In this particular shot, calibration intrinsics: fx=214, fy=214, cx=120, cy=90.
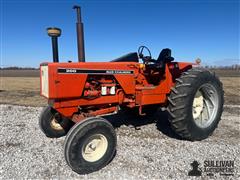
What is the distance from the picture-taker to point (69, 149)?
3176 mm

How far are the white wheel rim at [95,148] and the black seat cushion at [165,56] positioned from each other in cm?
225

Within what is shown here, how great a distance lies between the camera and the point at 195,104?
4996mm

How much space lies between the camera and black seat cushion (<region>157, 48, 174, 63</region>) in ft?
15.3

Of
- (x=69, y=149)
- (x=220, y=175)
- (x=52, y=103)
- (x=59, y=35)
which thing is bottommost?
(x=220, y=175)

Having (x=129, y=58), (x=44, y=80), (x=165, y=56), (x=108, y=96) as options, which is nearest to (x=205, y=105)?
(x=165, y=56)

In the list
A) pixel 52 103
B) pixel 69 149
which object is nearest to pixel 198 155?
pixel 69 149

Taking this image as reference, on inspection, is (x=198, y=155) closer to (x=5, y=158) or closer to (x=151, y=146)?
(x=151, y=146)

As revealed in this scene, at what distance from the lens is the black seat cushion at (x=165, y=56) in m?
4.66

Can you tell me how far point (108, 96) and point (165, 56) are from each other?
1.64 m

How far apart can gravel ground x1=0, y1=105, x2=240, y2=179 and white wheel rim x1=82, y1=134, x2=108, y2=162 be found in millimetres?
244

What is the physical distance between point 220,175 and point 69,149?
2354 millimetres

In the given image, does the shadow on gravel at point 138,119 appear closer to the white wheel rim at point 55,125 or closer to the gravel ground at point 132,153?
the gravel ground at point 132,153

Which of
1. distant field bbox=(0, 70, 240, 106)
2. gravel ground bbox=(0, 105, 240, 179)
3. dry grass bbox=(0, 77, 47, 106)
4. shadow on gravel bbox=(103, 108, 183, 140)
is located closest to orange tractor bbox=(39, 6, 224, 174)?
gravel ground bbox=(0, 105, 240, 179)

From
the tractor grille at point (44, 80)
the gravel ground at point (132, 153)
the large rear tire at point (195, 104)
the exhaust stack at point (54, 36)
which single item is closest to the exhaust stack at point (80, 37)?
the exhaust stack at point (54, 36)
